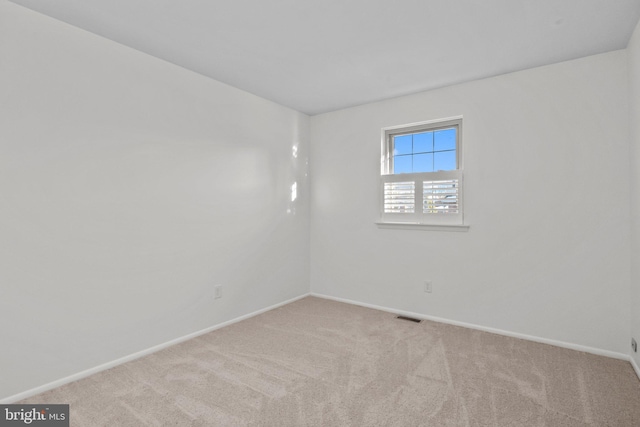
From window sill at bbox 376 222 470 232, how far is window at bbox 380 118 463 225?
4 cm

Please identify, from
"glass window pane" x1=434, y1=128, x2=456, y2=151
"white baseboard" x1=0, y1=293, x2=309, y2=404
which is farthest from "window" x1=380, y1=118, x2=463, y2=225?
"white baseboard" x1=0, y1=293, x2=309, y2=404

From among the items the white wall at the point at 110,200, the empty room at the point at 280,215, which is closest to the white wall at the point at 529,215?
the empty room at the point at 280,215

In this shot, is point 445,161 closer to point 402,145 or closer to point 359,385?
point 402,145

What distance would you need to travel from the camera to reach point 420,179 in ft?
11.5

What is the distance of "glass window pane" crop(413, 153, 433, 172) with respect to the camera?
3484mm

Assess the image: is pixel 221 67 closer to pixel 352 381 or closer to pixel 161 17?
pixel 161 17

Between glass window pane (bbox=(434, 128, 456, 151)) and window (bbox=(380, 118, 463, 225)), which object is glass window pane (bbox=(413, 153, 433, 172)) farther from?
glass window pane (bbox=(434, 128, 456, 151))

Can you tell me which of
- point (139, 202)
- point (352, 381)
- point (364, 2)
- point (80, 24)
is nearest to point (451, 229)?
point (352, 381)

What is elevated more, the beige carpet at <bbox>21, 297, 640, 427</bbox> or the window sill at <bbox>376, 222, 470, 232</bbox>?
the window sill at <bbox>376, 222, 470, 232</bbox>

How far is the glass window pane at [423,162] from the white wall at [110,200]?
5.61ft

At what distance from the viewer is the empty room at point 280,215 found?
1.98 meters

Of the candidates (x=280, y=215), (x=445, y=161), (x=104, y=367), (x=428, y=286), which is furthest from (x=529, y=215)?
(x=104, y=367)

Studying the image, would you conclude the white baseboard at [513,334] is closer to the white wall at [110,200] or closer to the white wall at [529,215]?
the white wall at [529,215]

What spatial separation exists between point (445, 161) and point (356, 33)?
168 centimetres
